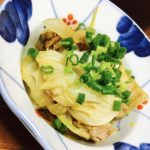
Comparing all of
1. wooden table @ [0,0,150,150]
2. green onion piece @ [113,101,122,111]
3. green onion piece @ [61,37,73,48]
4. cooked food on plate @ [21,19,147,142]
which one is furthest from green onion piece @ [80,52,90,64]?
wooden table @ [0,0,150,150]

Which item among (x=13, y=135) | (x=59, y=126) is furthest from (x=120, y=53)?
(x=13, y=135)

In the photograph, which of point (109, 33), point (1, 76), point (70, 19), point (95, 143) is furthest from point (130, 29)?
point (1, 76)

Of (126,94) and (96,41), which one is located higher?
(96,41)

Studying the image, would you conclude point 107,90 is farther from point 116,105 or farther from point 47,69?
point 47,69

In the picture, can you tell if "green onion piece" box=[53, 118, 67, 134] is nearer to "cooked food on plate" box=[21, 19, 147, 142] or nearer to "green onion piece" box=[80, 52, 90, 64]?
"cooked food on plate" box=[21, 19, 147, 142]

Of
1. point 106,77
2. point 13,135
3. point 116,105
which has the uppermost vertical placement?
point 106,77

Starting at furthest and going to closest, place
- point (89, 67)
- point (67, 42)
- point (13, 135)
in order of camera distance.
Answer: point (67, 42), point (89, 67), point (13, 135)

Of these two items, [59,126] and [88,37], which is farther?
[88,37]

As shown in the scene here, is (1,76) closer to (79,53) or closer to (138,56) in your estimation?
(79,53)

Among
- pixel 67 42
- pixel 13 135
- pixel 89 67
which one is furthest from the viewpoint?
pixel 67 42
